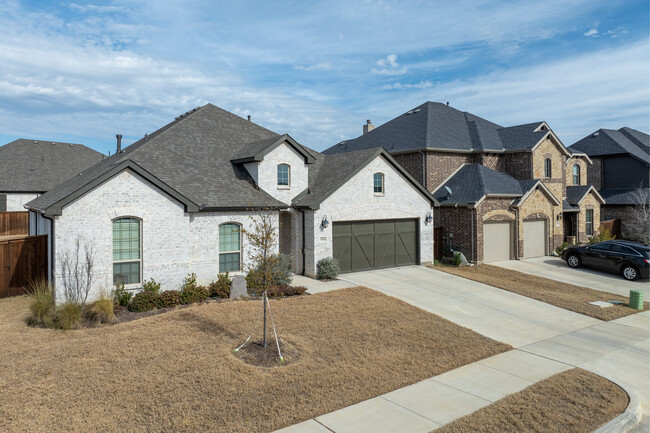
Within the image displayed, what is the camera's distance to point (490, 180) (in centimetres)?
2486

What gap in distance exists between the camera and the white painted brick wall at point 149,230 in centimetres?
1360

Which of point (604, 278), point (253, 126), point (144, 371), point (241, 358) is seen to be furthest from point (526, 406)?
point (253, 126)

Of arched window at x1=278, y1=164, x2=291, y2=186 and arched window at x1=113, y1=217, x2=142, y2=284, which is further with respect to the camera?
arched window at x1=278, y1=164, x2=291, y2=186

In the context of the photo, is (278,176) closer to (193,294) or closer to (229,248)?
(229,248)

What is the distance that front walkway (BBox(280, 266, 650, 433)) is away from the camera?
6988 millimetres

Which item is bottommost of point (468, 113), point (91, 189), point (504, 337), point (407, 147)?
point (504, 337)

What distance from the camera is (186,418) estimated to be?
21.7 feet

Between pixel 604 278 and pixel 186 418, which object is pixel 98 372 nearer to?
pixel 186 418

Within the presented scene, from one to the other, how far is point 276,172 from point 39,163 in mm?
25934

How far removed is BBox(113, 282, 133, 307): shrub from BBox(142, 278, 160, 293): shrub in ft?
1.74

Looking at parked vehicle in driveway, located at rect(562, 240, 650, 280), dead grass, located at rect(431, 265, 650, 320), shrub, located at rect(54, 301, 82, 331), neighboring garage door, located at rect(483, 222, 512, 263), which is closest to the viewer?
shrub, located at rect(54, 301, 82, 331)

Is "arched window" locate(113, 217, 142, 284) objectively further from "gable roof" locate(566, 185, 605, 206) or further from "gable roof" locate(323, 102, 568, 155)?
"gable roof" locate(566, 185, 605, 206)

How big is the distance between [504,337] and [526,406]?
4595 mm

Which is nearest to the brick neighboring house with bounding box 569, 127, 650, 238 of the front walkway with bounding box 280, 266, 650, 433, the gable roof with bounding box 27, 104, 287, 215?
the front walkway with bounding box 280, 266, 650, 433
